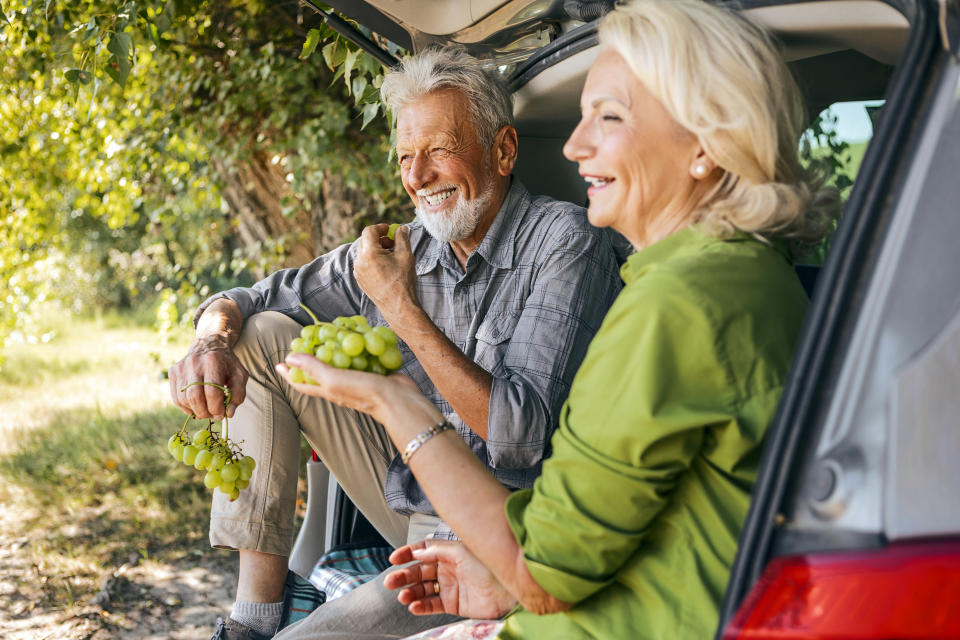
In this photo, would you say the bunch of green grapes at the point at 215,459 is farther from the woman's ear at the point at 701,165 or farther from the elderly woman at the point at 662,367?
the woman's ear at the point at 701,165

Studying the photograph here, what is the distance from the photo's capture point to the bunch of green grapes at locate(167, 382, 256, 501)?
2.25m

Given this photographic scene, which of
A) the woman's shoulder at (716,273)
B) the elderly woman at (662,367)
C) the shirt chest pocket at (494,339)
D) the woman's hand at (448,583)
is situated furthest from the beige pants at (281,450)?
the woman's shoulder at (716,273)

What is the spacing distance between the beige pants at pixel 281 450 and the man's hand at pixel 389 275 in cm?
47

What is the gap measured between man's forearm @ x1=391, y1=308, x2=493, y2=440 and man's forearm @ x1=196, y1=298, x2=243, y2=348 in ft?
2.08

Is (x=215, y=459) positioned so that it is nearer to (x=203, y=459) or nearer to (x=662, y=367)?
(x=203, y=459)

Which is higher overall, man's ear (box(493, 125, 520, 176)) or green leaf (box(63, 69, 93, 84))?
green leaf (box(63, 69, 93, 84))

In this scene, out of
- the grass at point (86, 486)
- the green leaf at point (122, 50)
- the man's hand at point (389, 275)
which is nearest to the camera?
the man's hand at point (389, 275)

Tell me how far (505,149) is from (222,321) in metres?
0.96

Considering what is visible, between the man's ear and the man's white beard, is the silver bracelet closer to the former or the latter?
the man's white beard

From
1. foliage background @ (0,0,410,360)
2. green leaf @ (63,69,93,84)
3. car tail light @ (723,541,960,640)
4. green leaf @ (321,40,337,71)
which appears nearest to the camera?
car tail light @ (723,541,960,640)

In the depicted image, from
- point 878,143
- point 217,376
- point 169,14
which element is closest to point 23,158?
point 169,14

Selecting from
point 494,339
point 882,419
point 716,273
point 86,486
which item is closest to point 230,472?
point 494,339

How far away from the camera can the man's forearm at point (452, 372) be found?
6.82ft

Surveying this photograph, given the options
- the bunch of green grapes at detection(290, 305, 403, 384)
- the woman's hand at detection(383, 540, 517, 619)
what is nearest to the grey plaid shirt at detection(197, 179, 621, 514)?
the woman's hand at detection(383, 540, 517, 619)
